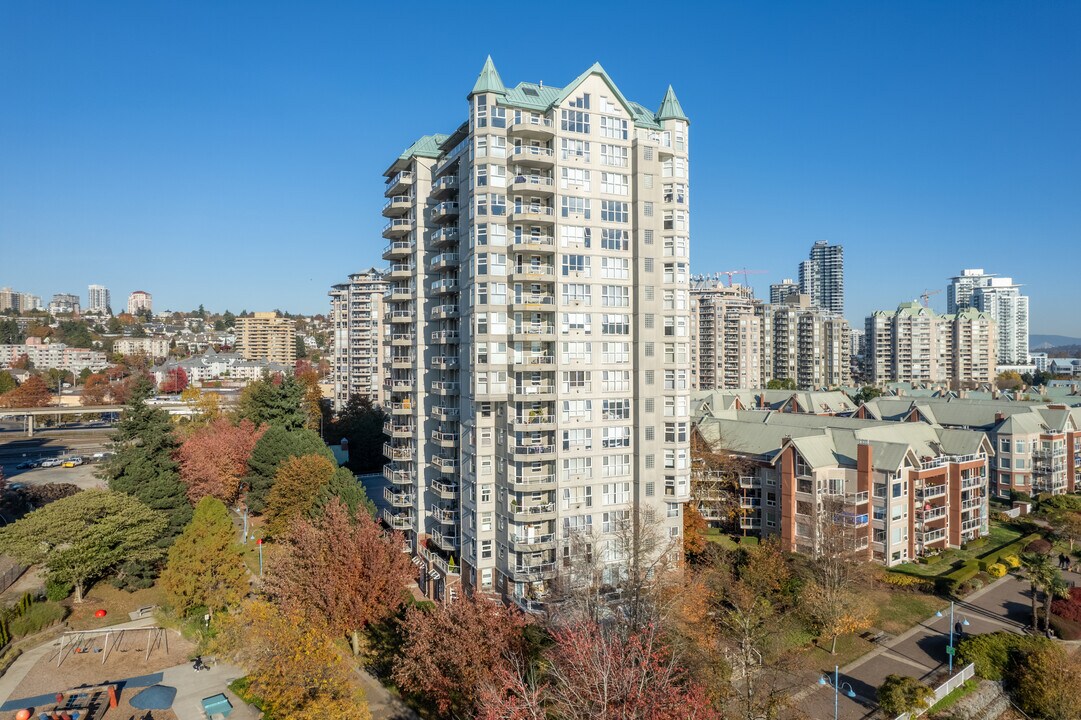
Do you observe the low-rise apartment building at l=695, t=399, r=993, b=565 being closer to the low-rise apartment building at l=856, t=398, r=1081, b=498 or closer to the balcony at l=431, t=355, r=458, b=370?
the low-rise apartment building at l=856, t=398, r=1081, b=498

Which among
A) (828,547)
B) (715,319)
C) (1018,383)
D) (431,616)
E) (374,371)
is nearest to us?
(431,616)

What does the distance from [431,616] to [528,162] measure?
30.1m

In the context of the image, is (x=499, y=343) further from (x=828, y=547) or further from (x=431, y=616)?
(x=828, y=547)

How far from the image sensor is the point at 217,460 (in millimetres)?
71812

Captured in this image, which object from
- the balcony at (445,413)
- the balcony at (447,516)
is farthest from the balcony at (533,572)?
the balcony at (445,413)

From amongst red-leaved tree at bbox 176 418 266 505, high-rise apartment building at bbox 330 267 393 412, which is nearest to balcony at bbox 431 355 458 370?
red-leaved tree at bbox 176 418 266 505

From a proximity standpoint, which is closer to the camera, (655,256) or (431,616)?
(431,616)

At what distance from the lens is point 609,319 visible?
49.2m

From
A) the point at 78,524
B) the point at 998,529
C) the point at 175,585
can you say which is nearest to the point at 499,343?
the point at 175,585

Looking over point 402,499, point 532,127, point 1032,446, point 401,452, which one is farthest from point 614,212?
point 1032,446

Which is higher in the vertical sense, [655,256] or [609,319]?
[655,256]

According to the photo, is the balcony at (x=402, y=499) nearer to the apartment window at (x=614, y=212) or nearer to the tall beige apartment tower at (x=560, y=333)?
the tall beige apartment tower at (x=560, y=333)

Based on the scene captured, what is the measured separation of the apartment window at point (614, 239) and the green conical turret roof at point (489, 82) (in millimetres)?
12188

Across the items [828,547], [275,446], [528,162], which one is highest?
[528,162]
